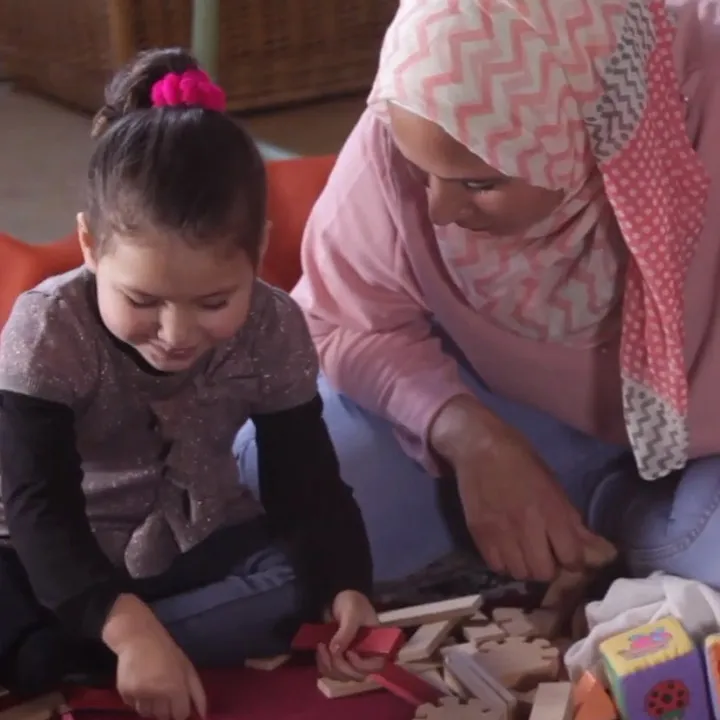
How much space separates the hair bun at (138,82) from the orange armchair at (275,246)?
12.4 inches

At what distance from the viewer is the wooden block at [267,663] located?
3.24 feet

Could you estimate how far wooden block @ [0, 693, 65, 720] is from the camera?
3.03 feet

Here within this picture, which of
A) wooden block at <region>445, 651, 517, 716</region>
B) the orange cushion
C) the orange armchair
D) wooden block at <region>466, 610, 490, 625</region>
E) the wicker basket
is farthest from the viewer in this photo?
the wicker basket

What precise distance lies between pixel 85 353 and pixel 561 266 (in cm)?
40

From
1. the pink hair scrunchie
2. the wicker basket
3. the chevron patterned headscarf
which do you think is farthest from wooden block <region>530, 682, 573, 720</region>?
the wicker basket

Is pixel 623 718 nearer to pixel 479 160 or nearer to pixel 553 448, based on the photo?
pixel 553 448

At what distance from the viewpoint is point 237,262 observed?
2.77ft

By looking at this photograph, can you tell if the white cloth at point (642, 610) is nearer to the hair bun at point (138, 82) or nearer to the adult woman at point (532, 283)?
the adult woman at point (532, 283)

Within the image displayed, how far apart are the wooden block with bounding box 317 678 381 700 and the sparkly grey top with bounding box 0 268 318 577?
166 millimetres

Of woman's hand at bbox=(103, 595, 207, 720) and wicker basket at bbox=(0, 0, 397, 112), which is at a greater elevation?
wicker basket at bbox=(0, 0, 397, 112)

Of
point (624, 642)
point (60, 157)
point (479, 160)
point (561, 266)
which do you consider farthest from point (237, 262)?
point (60, 157)

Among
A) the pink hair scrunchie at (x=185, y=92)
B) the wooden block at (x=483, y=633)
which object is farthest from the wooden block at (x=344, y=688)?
the pink hair scrunchie at (x=185, y=92)

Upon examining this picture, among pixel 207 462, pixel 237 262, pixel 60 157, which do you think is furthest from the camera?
pixel 60 157

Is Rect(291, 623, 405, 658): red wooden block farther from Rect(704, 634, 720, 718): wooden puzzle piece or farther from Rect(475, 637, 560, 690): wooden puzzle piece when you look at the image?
Rect(704, 634, 720, 718): wooden puzzle piece
